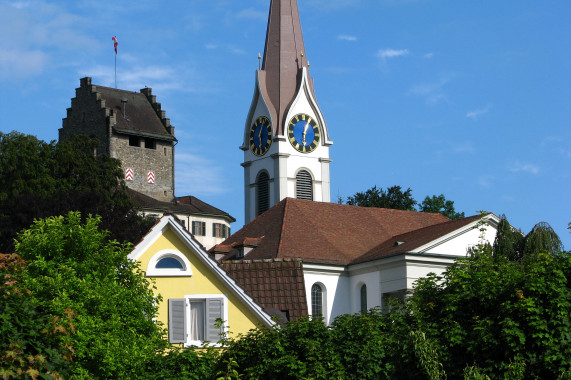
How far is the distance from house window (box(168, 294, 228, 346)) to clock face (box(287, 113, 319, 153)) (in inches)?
1989

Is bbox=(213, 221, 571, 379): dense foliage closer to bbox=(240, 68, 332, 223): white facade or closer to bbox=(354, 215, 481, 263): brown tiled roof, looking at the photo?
bbox=(354, 215, 481, 263): brown tiled roof

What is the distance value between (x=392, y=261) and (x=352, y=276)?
373cm

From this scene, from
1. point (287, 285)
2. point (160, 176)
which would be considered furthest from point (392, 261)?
point (160, 176)

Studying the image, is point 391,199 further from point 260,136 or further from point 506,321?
point 506,321

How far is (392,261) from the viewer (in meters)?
53.5

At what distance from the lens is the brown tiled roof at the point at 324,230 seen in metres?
56.2

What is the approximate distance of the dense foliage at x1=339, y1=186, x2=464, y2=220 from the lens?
81.2 meters

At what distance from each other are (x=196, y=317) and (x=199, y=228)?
88.2m

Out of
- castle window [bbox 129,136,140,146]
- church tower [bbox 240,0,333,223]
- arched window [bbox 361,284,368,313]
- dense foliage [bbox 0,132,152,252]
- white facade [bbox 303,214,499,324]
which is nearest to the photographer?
white facade [bbox 303,214,499,324]

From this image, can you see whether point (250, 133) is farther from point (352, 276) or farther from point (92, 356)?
point (92, 356)

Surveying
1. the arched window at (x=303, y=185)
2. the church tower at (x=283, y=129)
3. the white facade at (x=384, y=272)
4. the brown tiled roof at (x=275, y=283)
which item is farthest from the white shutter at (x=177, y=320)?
the arched window at (x=303, y=185)

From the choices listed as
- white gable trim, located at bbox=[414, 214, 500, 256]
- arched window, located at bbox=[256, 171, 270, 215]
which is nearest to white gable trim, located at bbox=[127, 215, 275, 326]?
white gable trim, located at bbox=[414, 214, 500, 256]

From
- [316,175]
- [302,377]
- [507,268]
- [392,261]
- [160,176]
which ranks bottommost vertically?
[302,377]

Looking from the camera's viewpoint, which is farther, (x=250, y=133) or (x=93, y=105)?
(x=93, y=105)
